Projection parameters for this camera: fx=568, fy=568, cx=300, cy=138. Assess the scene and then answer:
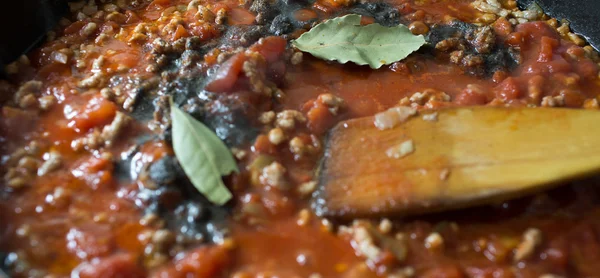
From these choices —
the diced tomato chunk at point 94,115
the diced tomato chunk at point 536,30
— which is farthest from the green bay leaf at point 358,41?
the diced tomato chunk at point 94,115

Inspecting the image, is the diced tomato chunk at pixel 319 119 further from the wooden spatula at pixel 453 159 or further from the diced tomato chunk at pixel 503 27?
the diced tomato chunk at pixel 503 27

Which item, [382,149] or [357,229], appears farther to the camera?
[382,149]

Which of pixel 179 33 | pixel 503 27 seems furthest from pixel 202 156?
pixel 503 27

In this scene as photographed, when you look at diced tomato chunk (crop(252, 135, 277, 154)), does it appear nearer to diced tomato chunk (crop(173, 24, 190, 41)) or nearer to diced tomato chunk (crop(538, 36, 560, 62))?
diced tomato chunk (crop(173, 24, 190, 41))

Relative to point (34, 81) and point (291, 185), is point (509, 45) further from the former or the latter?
point (34, 81)

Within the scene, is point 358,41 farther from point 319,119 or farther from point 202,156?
point 202,156

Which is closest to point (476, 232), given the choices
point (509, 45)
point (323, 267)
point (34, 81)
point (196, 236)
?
point (323, 267)

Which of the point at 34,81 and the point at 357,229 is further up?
the point at 34,81
